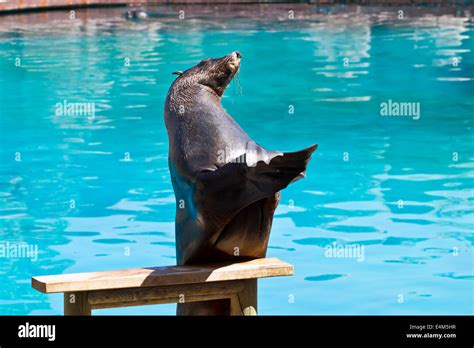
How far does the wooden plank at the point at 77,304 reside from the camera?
3.26 m

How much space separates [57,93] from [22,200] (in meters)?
4.54

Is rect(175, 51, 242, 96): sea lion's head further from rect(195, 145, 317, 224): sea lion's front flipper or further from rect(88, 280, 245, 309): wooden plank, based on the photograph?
rect(88, 280, 245, 309): wooden plank

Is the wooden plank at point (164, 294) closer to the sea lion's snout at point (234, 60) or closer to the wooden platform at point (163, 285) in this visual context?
the wooden platform at point (163, 285)

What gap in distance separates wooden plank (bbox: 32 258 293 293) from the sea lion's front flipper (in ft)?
0.55

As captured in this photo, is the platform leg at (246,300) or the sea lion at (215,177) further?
the platform leg at (246,300)

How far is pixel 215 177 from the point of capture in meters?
3.38

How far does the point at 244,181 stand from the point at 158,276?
1.32ft

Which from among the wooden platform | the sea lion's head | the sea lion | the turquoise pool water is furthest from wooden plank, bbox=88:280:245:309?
the turquoise pool water

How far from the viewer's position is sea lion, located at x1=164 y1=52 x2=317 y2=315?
3320 mm

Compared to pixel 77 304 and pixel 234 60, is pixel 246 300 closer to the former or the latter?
pixel 77 304

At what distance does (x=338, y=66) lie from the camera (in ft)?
47.2

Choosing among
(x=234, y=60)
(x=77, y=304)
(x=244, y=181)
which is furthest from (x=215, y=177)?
(x=234, y=60)

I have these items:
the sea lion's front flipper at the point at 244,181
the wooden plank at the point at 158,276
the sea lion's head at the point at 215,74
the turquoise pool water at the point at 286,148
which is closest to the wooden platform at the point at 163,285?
Result: the wooden plank at the point at 158,276
